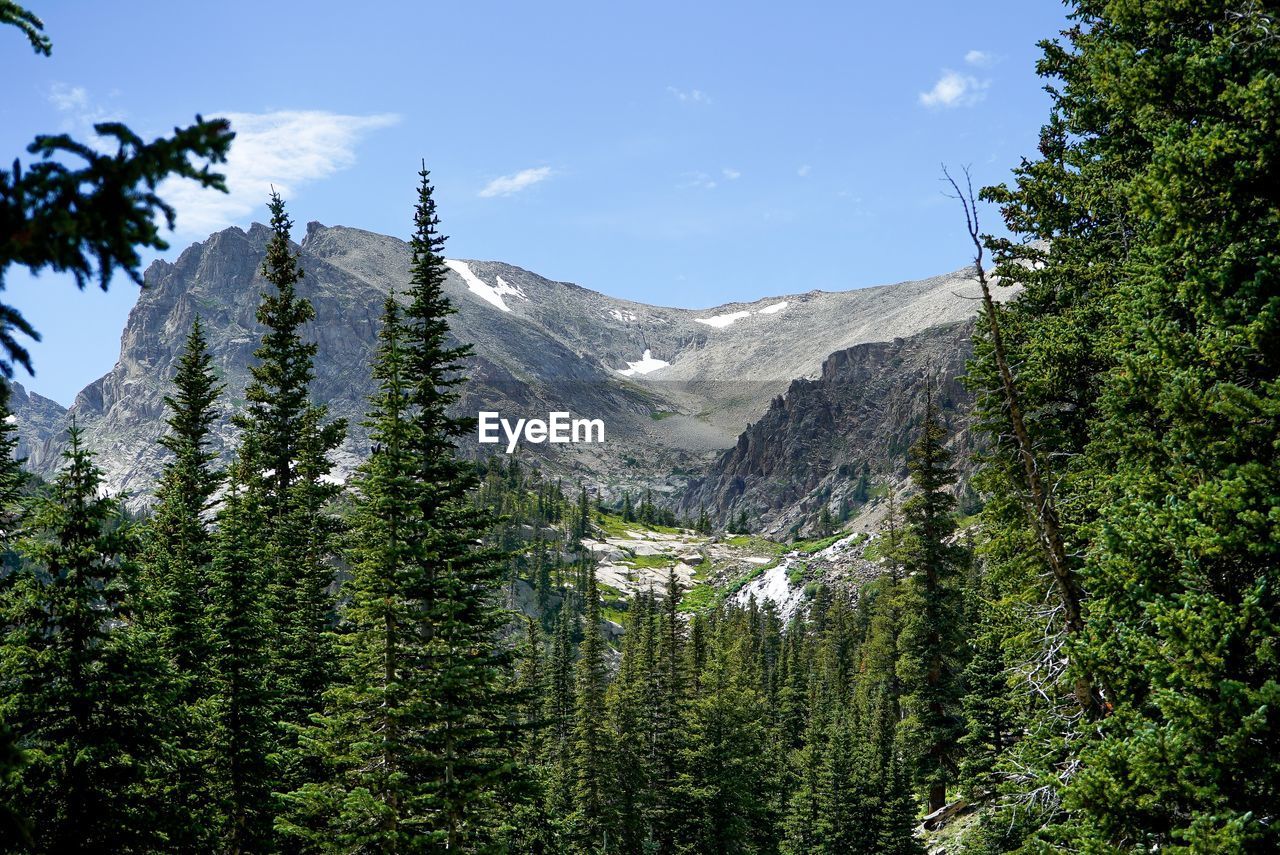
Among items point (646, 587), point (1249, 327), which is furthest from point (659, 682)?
point (646, 587)

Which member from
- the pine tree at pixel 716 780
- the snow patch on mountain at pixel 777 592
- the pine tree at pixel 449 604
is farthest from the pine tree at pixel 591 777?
the snow patch on mountain at pixel 777 592

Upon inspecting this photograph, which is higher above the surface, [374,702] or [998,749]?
[374,702]

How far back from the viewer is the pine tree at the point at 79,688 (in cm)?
1391

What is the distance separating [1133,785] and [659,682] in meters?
35.3

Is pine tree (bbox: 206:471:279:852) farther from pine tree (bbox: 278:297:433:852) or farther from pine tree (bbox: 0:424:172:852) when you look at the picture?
pine tree (bbox: 0:424:172:852)

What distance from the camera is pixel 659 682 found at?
147 ft

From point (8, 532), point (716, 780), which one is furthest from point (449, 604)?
point (716, 780)

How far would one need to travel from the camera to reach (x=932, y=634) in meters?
36.7

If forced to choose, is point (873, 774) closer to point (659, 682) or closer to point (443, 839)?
point (659, 682)

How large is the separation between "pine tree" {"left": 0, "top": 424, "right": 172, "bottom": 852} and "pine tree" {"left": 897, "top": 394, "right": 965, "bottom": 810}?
96.5ft

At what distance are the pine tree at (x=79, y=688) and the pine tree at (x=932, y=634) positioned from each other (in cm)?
2940

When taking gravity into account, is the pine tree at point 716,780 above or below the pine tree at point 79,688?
below

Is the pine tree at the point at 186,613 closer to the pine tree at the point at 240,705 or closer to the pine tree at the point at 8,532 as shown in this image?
the pine tree at the point at 240,705

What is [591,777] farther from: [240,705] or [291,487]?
[240,705]
